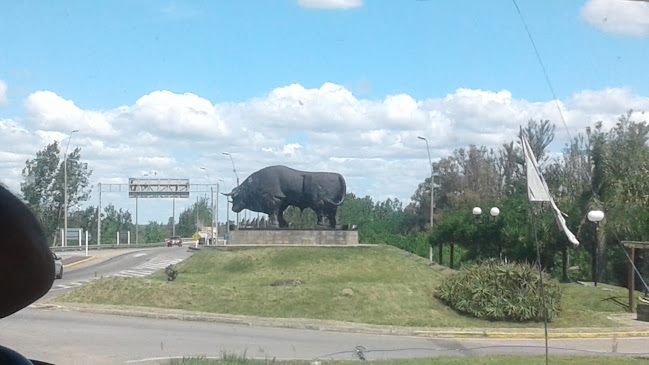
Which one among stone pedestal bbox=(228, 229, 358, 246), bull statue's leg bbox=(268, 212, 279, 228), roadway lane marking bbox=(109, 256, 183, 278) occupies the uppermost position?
bull statue's leg bbox=(268, 212, 279, 228)

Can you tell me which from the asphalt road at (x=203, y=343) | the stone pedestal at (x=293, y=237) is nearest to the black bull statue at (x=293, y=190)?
the stone pedestal at (x=293, y=237)

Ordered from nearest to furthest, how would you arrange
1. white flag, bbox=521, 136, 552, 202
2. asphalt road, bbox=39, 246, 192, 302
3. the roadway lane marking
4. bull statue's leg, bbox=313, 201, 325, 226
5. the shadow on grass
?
1. white flag, bbox=521, 136, 552, 202
2. the shadow on grass
3. asphalt road, bbox=39, 246, 192, 302
4. bull statue's leg, bbox=313, 201, 325, 226
5. the roadway lane marking

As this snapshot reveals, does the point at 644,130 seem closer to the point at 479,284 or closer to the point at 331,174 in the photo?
the point at 331,174

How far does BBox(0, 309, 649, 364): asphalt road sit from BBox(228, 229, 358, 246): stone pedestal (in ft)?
60.5

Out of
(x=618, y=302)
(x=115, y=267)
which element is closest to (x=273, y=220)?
(x=115, y=267)

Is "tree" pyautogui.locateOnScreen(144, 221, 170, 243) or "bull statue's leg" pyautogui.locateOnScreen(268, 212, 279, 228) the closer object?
"bull statue's leg" pyautogui.locateOnScreen(268, 212, 279, 228)

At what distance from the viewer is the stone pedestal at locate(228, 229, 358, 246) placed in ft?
125

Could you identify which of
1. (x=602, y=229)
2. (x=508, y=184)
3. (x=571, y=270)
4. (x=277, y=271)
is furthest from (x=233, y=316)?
(x=508, y=184)

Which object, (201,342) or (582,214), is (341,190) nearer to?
(582,214)

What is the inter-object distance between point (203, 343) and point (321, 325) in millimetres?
4523

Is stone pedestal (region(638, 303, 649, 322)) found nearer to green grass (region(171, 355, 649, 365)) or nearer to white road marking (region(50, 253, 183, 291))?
green grass (region(171, 355, 649, 365))

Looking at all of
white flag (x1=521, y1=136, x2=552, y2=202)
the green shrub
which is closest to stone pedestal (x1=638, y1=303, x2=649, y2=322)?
the green shrub

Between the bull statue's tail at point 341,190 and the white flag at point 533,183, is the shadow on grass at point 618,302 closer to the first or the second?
the bull statue's tail at point 341,190

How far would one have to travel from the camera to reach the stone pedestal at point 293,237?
125ft
